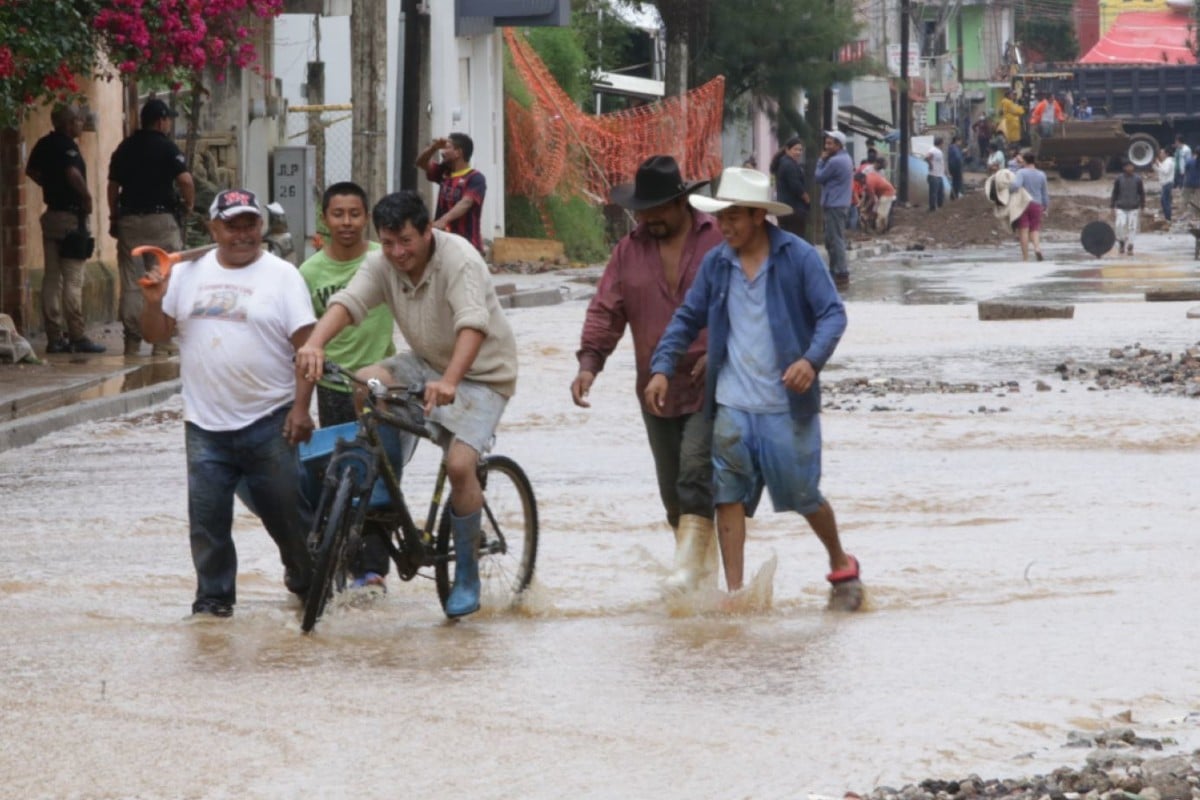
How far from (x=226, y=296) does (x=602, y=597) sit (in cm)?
198

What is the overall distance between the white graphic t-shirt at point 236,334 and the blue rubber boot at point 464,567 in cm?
73

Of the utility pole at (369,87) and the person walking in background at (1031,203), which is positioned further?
the person walking in background at (1031,203)

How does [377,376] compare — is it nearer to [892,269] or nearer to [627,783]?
[627,783]

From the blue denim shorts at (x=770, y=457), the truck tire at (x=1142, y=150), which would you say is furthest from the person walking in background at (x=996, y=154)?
the blue denim shorts at (x=770, y=457)

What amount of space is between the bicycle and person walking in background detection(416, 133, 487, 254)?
25.8ft

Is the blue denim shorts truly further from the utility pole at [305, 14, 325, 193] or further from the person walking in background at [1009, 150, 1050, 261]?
the person walking in background at [1009, 150, 1050, 261]

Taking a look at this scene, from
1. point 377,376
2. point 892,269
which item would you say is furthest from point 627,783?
point 892,269

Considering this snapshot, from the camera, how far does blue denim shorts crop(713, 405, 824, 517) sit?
8.10 m

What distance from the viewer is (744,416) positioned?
8.17 metres

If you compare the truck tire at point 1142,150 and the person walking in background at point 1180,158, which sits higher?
the truck tire at point 1142,150

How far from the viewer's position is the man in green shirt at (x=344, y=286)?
8.65 metres

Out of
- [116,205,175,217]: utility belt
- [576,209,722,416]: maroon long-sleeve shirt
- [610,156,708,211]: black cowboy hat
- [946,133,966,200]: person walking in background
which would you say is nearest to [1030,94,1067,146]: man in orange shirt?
[946,133,966,200]: person walking in background

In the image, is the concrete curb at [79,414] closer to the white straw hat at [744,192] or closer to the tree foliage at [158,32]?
the tree foliage at [158,32]

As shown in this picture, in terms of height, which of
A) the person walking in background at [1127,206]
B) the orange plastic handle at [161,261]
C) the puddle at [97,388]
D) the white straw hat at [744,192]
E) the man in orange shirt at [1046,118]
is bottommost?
the puddle at [97,388]
